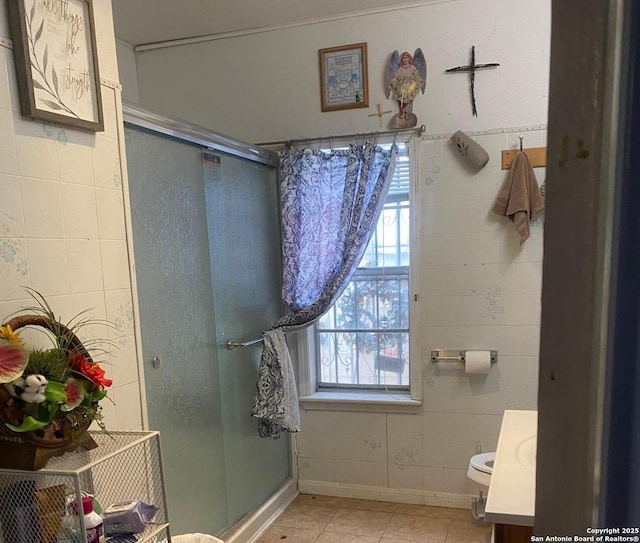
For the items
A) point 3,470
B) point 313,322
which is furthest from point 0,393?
point 313,322

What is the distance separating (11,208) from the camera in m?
1.23

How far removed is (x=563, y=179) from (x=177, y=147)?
79.2 inches

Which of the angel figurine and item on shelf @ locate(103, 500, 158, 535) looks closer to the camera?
item on shelf @ locate(103, 500, 158, 535)

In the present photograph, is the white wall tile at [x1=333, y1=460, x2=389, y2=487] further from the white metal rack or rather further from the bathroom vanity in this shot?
the white metal rack

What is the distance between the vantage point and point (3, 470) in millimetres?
1085

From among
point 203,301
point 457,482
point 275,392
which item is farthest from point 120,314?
point 457,482

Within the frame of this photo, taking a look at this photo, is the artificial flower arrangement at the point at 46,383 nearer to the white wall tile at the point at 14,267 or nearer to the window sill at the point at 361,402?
the white wall tile at the point at 14,267

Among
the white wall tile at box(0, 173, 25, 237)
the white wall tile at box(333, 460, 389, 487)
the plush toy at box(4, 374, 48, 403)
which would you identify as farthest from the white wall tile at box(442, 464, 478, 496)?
the white wall tile at box(0, 173, 25, 237)

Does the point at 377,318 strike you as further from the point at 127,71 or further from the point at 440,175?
the point at 127,71

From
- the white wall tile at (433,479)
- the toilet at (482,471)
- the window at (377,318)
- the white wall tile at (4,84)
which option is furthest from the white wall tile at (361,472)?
the white wall tile at (4,84)

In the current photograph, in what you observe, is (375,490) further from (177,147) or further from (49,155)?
(49,155)

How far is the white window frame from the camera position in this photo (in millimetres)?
2723

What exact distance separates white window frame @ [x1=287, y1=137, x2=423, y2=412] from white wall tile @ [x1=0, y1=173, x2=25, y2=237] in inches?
73.7

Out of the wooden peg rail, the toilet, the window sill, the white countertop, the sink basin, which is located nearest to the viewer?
the white countertop
